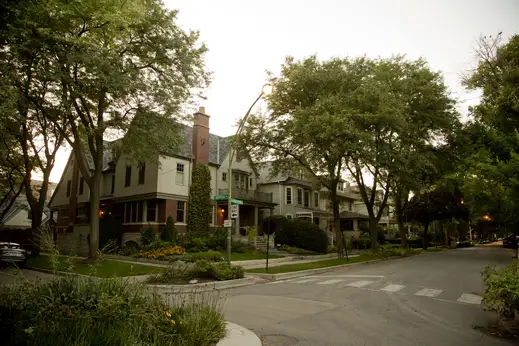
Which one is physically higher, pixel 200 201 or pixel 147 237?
pixel 200 201

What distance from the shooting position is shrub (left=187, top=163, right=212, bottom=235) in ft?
96.1

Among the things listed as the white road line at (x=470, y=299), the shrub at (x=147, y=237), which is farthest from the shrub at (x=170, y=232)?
the white road line at (x=470, y=299)

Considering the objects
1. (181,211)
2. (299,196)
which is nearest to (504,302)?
(181,211)

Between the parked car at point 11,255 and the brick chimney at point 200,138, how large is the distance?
14770mm

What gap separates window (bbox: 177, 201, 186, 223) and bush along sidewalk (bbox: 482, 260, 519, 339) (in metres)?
24.7

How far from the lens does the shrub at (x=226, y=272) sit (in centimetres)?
1452

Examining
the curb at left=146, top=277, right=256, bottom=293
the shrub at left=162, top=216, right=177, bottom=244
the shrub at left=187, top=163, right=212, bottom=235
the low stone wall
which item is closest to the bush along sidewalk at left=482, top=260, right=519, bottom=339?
the curb at left=146, top=277, right=256, bottom=293

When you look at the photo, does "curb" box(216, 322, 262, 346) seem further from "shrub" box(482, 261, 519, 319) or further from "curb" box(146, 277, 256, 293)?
"curb" box(146, 277, 256, 293)

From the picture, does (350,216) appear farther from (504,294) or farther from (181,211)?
(504,294)

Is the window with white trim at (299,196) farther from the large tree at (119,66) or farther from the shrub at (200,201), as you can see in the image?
the large tree at (119,66)

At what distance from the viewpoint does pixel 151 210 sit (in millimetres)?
29328

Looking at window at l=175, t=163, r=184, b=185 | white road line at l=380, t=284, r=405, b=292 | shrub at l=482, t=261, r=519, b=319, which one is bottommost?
white road line at l=380, t=284, r=405, b=292

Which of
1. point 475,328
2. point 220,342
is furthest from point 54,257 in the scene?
point 475,328

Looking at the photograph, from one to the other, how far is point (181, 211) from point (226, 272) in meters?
15.8
